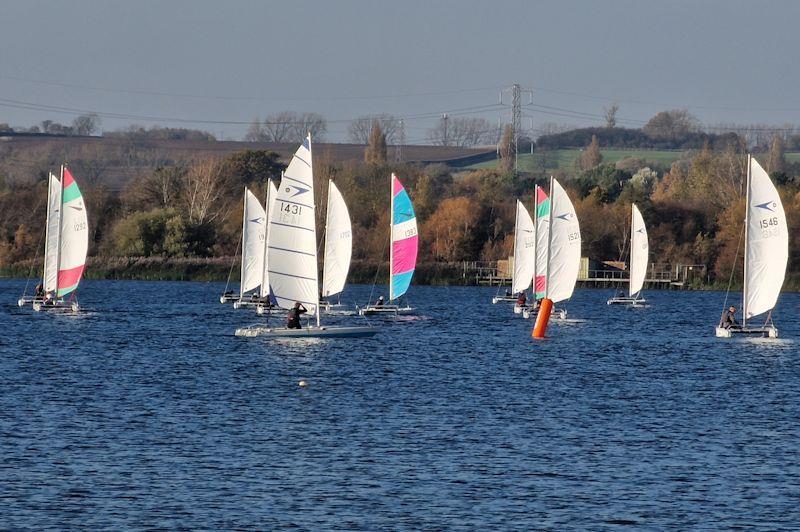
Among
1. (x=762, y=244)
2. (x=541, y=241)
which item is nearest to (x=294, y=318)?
(x=762, y=244)

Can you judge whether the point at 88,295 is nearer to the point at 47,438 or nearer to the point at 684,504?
the point at 47,438

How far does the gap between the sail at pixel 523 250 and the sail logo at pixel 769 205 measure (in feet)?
98.5

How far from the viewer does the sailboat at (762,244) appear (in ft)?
188

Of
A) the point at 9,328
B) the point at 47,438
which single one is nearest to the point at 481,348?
the point at 9,328

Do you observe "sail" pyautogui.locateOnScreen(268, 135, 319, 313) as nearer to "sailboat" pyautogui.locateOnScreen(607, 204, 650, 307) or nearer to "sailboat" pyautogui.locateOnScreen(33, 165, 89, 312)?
"sailboat" pyautogui.locateOnScreen(33, 165, 89, 312)

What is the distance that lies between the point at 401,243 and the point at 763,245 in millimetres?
19531

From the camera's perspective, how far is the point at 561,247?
72.9 m

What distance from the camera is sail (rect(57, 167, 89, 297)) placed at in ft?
236

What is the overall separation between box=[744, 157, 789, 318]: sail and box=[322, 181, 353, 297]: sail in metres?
20.9

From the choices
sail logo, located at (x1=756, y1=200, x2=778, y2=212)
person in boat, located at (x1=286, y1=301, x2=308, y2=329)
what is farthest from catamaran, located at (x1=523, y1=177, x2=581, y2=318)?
person in boat, located at (x1=286, y1=301, x2=308, y2=329)

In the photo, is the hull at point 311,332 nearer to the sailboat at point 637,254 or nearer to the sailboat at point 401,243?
the sailboat at point 401,243

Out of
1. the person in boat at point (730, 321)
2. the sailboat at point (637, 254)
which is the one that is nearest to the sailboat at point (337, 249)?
the person in boat at point (730, 321)

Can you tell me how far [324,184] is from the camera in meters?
147

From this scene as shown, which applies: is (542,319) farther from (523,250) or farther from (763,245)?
(523,250)
